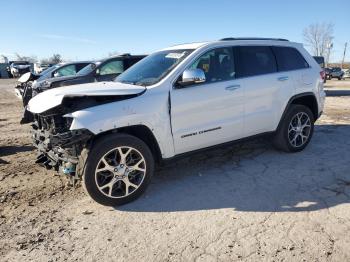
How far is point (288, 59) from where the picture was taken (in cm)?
595

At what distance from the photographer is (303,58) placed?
6176mm

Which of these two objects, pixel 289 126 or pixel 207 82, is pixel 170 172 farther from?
pixel 289 126

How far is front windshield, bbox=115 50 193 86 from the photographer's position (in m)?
4.70

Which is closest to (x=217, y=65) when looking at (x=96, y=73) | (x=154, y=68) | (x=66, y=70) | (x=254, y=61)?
(x=254, y=61)

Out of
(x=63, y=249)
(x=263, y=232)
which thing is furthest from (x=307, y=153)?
(x=63, y=249)

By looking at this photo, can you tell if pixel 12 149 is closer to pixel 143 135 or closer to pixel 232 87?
pixel 143 135

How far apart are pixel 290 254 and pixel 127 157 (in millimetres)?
2103

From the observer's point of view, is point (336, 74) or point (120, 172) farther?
point (336, 74)

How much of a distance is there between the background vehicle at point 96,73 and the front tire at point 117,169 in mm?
6333

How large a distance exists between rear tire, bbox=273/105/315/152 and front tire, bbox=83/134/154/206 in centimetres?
258

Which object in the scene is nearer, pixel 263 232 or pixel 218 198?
pixel 263 232

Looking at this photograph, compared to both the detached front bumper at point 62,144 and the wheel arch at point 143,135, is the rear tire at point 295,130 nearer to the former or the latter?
the wheel arch at point 143,135

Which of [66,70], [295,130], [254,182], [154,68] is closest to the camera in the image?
[254,182]

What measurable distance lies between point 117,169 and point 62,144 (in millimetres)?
694
